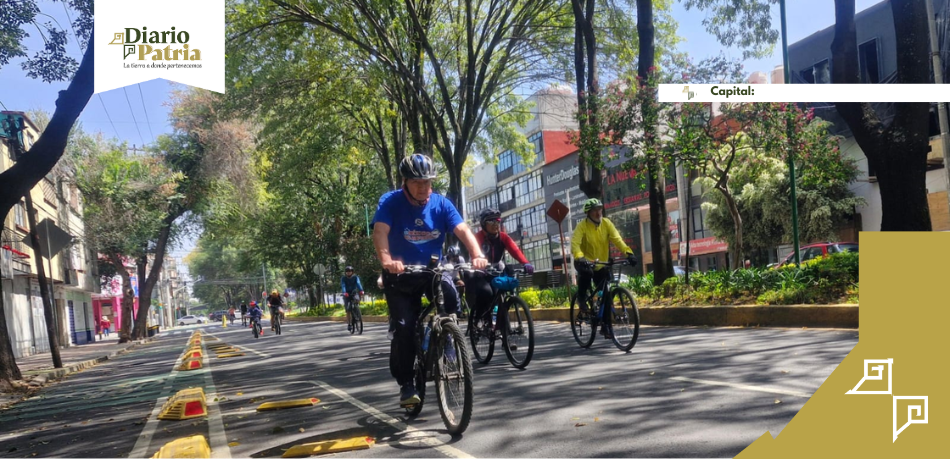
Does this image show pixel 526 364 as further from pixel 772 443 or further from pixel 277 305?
pixel 277 305

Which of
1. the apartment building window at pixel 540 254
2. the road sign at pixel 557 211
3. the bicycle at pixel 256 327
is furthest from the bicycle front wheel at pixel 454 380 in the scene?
the apartment building window at pixel 540 254

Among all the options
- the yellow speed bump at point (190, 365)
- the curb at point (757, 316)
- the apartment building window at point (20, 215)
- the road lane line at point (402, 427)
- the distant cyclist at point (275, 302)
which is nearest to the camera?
the road lane line at point (402, 427)

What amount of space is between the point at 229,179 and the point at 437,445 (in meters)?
34.6

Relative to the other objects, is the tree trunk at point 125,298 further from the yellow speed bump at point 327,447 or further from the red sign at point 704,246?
the yellow speed bump at point 327,447

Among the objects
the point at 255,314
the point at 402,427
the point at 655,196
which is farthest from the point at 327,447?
the point at 255,314

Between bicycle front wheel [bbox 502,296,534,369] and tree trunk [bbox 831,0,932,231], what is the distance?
21.2 feet

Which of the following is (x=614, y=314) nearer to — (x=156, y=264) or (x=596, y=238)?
(x=596, y=238)

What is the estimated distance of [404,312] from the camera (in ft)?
18.1

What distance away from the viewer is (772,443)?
4.29m

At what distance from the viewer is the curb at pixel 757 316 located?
10.8 m

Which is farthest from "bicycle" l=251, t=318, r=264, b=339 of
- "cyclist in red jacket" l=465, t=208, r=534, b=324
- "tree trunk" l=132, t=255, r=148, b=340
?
"cyclist in red jacket" l=465, t=208, r=534, b=324

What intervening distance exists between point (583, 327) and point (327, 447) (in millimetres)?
5567

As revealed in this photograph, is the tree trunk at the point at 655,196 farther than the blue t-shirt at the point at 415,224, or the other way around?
the tree trunk at the point at 655,196

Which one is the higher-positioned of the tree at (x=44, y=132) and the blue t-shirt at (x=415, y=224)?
the tree at (x=44, y=132)
